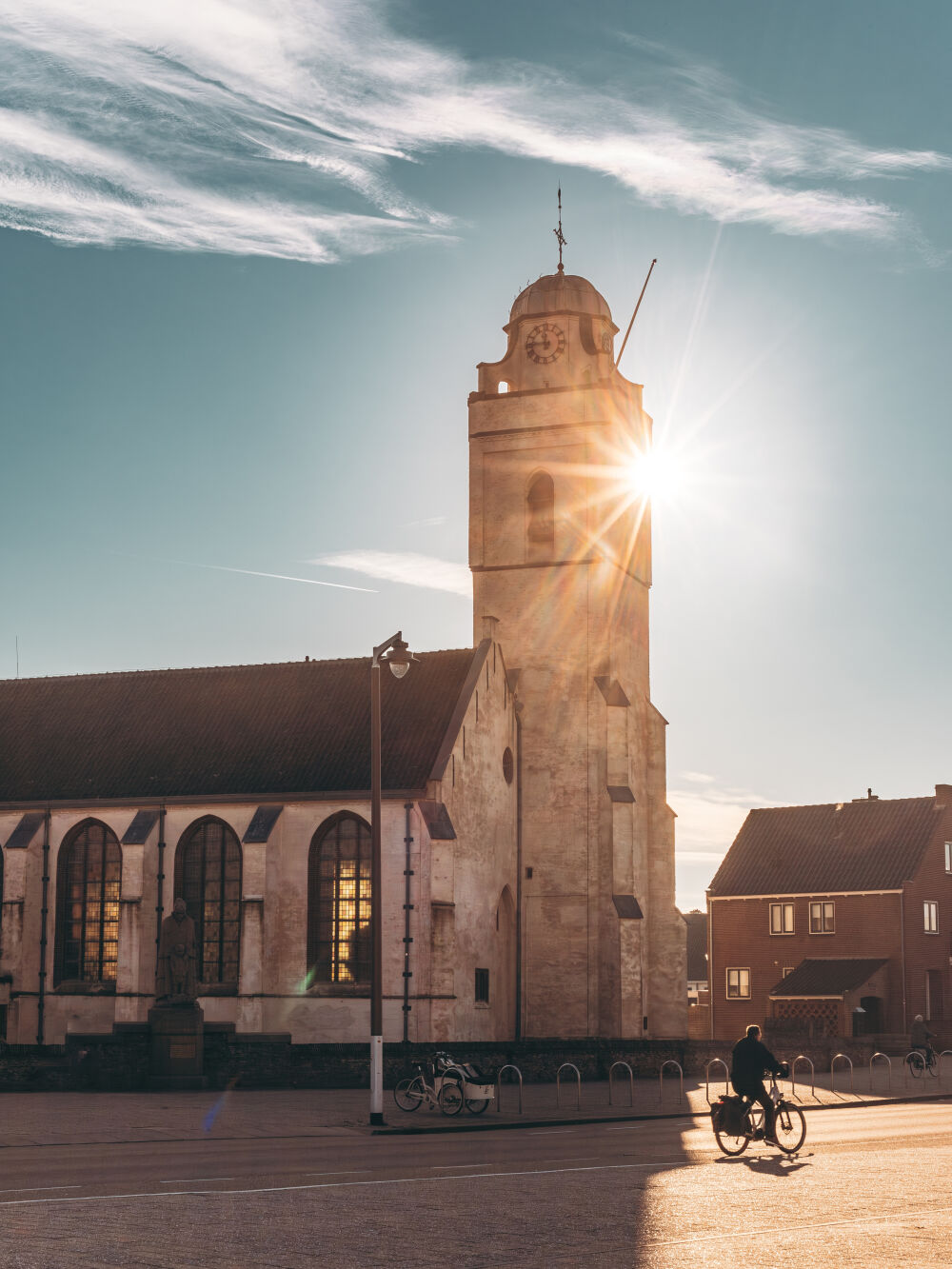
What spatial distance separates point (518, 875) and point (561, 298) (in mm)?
18832

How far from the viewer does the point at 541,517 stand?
49.4m

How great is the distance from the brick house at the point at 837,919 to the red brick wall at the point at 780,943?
0.04m

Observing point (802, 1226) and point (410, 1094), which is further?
Answer: point (410, 1094)

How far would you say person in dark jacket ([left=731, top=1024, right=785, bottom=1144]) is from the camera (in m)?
20.3

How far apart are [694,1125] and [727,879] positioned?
4011cm

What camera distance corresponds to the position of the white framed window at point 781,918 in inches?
2462

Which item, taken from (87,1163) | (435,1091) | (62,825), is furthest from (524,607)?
(87,1163)

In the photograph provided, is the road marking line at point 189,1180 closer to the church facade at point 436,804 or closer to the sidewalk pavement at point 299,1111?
the sidewalk pavement at point 299,1111

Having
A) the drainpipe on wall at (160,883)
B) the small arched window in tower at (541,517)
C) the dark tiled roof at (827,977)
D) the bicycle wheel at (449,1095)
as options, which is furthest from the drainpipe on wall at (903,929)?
the bicycle wheel at (449,1095)

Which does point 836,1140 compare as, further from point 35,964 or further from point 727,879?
point 727,879

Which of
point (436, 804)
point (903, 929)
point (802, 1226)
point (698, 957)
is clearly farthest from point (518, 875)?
point (698, 957)

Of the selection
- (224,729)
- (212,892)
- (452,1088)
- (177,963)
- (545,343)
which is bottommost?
(452,1088)

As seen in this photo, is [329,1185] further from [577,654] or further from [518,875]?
[577,654]

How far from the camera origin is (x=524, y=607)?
160 ft
